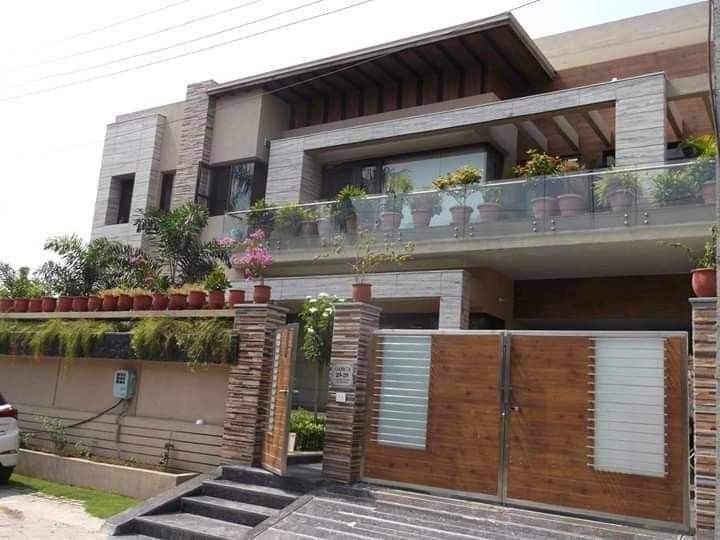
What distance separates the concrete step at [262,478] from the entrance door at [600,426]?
226 cm

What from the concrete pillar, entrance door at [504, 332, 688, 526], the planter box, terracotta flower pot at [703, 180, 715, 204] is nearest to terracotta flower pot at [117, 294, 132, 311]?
the planter box

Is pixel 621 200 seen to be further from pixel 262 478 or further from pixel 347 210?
pixel 262 478


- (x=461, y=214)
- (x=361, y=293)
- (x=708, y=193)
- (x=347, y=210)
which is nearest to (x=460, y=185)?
(x=461, y=214)

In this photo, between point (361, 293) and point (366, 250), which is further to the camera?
point (366, 250)

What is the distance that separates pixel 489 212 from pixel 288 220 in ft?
15.7

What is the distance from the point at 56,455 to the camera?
10125mm

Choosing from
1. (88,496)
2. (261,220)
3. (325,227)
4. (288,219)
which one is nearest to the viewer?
(88,496)

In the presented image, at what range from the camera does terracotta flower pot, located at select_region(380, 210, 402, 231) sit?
13.7 metres

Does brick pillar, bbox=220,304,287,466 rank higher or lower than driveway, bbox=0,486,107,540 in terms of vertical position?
higher

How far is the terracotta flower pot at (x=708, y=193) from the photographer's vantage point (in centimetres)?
1093

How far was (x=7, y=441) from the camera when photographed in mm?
9367

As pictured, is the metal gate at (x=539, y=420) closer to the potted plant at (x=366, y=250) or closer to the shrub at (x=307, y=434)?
the shrub at (x=307, y=434)

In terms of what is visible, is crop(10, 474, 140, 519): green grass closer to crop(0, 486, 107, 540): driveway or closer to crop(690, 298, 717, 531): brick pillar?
crop(0, 486, 107, 540): driveway

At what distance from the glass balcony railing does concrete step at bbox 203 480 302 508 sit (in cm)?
722
